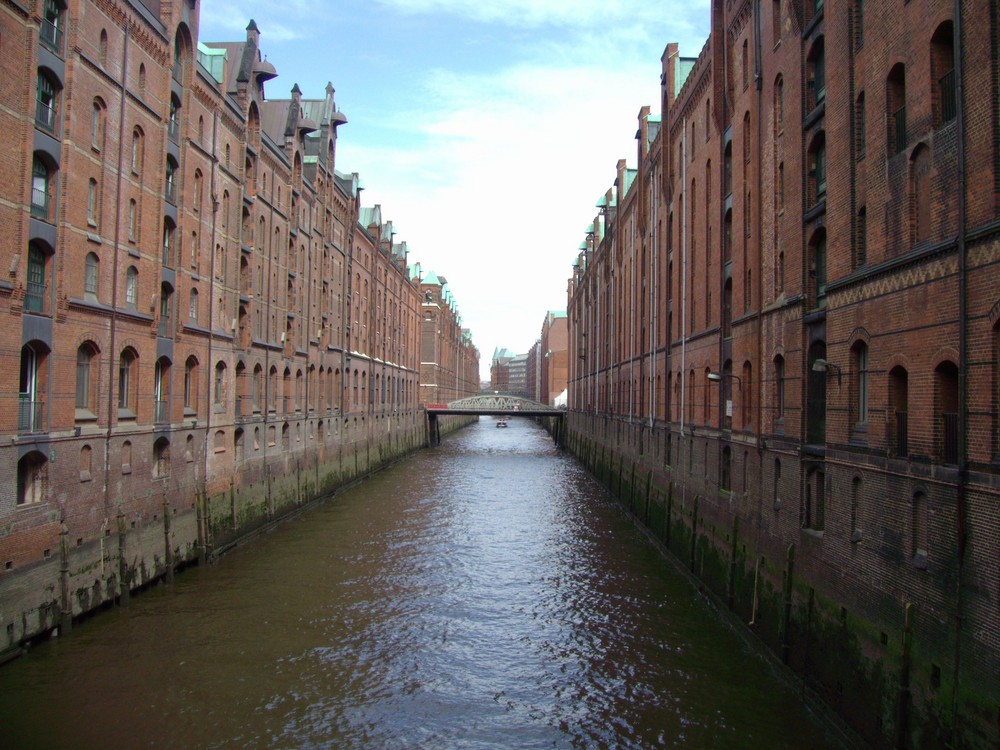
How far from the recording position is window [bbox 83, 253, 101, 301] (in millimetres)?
17078

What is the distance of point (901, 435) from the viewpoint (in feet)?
36.8

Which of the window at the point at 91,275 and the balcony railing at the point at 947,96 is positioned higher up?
the balcony railing at the point at 947,96

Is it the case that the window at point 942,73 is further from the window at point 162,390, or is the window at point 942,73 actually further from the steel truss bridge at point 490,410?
the steel truss bridge at point 490,410

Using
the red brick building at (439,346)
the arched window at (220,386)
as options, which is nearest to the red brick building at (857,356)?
the arched window at (220,386)

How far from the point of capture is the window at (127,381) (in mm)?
18938

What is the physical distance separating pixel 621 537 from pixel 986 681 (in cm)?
2012

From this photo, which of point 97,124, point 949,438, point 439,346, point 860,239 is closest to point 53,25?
point 97,124

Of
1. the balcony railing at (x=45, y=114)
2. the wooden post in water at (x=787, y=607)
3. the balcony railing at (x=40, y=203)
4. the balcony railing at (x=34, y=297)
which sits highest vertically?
the balcony railing at (x=45, y=114)

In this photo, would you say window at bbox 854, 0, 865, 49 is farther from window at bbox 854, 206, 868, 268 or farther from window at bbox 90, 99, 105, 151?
window at bbox 90, 99, 105, 151

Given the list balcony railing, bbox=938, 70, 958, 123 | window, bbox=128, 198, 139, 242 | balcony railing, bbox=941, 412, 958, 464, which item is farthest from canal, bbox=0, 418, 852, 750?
balcony railing, bbox=938, 70, 958, 123

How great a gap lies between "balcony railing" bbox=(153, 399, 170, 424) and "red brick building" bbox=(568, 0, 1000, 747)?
1549 centimetres

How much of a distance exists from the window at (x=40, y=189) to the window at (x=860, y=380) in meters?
15.9

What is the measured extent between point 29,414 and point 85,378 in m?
2.40

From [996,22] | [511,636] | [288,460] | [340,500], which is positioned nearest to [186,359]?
[288,460]
